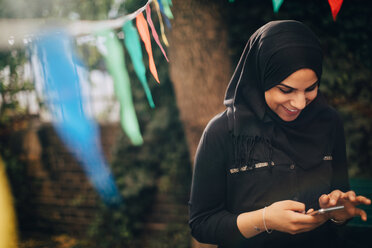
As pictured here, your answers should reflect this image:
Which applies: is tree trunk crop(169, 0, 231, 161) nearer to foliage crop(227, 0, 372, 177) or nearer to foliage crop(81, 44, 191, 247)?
foliage crop(227, 0, 372, 177)

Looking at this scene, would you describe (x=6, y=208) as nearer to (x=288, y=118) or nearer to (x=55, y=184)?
(x=55, y=184)

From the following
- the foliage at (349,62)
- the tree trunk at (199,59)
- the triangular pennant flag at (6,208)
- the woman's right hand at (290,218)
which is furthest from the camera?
the triangular pennant flag at (6,208)

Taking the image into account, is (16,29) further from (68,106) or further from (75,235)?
(75,235)

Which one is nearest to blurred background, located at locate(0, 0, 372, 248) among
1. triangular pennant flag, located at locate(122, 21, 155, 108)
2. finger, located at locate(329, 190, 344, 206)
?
triangular pennant flag, located at locate(122, 21, 155, 108)

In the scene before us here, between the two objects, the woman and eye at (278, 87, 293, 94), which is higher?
eye at (278, 87, 293, 94)

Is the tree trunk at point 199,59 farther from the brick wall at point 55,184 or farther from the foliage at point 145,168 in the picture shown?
the brick wall at point 55,184

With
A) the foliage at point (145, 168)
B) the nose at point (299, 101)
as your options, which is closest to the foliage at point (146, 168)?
the foliage at point (145, 168)

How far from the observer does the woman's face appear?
3.90 feet

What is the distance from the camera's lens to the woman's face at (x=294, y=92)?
1.19 m

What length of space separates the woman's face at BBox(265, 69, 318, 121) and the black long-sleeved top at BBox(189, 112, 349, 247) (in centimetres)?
20

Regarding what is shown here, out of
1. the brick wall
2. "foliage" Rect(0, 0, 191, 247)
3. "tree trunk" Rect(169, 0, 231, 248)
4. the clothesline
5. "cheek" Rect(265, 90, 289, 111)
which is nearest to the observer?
"cheek" Rect(265, 90, 289, 111)

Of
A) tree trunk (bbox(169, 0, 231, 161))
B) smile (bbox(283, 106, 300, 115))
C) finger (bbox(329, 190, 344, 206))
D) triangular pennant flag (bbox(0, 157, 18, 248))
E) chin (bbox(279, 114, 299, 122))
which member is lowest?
triangular pennant flag (bbox(0, 157, 18, 248))

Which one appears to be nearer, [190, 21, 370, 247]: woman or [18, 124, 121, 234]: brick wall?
[190, 21, 370, 247]: woman

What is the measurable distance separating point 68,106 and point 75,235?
3.03 meters
